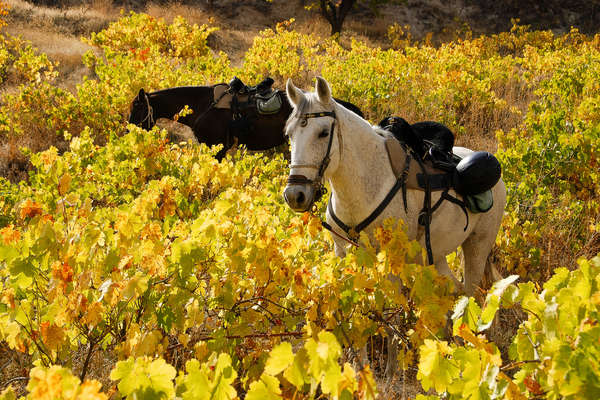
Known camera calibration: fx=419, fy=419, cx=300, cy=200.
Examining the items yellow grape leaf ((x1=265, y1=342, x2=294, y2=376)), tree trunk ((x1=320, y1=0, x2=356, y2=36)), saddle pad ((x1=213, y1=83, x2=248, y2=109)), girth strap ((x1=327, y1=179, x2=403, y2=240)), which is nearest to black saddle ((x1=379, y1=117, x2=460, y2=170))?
girth strap ((x1=327, y1=179, x2=403, y2=240))

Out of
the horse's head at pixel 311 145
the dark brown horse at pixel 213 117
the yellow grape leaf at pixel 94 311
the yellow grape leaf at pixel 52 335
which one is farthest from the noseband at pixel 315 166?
the dark brown horse at pixel 213 117

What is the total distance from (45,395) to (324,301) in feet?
3.49

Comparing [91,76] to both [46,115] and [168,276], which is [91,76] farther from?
[168,276]

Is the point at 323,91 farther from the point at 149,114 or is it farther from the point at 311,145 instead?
the point at 149,114

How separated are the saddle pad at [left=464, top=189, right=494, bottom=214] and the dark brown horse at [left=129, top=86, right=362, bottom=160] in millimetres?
3969

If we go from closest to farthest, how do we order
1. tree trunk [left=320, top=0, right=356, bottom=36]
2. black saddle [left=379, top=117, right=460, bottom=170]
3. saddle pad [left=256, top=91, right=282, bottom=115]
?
black saddle [left=379, top=117, right=460, bottom=170] → saddle pad [left=256, top=91, right=282, bottom=115] → tree trunk [left=320, top=0, right=356, bottom=36]

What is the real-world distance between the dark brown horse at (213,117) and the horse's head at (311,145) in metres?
4.02

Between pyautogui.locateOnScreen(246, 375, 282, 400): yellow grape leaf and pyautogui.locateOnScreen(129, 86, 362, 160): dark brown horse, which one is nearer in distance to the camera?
pyautogui.locateOnScreen(246, 375, 282, 400): yellow grape leaf

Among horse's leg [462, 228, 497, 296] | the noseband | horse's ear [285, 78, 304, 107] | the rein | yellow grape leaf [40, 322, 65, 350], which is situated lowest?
the rein

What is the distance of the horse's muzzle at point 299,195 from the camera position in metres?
2.22

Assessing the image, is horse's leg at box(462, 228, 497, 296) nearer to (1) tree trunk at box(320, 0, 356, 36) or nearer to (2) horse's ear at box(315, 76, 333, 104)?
(2) horse's ear at box(315, 76, 333, 104)

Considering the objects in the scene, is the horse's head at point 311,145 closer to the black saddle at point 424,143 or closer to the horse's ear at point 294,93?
the horse's ear at point 294,93

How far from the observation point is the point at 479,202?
288cm

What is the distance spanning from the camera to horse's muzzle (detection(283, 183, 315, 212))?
2.22m
